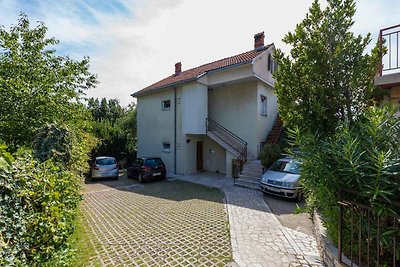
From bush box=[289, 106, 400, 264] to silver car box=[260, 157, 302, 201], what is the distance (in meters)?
4.68

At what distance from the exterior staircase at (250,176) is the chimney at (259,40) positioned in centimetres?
874

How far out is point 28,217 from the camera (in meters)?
2.99

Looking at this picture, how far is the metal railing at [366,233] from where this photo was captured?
2.57 metres

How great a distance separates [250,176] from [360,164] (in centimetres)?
879

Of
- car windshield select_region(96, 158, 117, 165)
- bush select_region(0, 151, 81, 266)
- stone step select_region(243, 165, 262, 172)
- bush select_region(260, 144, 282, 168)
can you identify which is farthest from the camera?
car windshield select_region(96, 158, 117, 165)

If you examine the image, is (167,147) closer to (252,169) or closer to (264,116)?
(252,169)

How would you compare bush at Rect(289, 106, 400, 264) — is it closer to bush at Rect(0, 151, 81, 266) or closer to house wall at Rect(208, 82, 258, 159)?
bush at Rect(0, 151, 81, 266)

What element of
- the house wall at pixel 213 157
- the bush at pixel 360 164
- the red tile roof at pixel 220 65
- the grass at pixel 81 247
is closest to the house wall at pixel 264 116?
the red tile roof at pixel 220 65

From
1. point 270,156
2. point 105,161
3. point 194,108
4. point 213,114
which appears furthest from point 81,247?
point 213,114

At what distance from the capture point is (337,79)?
15.5ft

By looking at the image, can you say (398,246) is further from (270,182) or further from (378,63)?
(270,182)

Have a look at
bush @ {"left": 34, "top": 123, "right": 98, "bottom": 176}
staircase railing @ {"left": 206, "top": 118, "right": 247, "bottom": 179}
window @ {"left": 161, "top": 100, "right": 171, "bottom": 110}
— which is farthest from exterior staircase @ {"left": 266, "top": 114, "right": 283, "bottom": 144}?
bush @ {"left": 34, "top": 123, "right": 98, "bottom": 176}

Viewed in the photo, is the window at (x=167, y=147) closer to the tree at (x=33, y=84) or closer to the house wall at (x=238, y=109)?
the house wall at (x=238, y=109)

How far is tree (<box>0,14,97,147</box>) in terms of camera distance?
6.54 m
